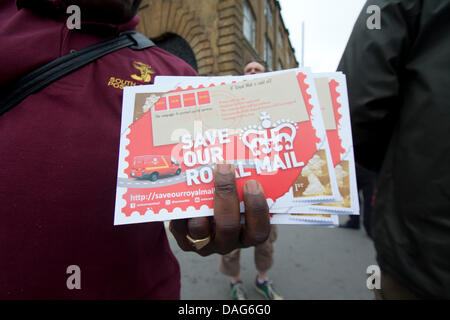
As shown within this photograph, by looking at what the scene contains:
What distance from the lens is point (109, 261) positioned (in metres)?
0.71

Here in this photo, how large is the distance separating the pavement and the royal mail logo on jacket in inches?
75.0

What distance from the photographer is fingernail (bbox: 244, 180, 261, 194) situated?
607 mm

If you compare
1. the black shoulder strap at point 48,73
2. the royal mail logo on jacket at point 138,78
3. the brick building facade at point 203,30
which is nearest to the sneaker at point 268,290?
the royal mail logo on jacket at point 138,78

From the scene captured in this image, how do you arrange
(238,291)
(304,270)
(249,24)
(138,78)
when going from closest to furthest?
(138,78), (238,291), (304,270), (249,24)

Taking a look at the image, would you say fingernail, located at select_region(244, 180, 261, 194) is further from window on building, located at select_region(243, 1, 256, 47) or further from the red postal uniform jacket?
window on building, located at select_region(243, 1, 256, 47)

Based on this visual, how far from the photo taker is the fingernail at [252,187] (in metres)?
0.61

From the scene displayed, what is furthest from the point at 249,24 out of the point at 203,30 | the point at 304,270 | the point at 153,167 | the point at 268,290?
the point at 153,167

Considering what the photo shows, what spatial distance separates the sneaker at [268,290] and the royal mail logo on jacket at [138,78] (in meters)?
1.97

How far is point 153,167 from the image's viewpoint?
64cm

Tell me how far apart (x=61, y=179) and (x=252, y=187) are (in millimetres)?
592

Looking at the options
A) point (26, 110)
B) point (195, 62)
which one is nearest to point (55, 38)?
point (26, 110)

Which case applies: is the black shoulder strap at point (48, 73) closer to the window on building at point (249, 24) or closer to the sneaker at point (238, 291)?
the sneaker at point (238, 291)

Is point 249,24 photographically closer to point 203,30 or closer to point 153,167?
point 203,30

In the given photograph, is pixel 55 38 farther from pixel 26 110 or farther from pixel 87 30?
pixel 26 110
